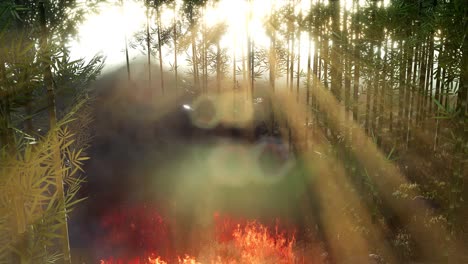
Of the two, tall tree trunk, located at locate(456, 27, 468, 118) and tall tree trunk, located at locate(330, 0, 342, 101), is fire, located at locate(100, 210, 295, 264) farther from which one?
tall tree trunk, located at locate(456, 27, 468, 118)

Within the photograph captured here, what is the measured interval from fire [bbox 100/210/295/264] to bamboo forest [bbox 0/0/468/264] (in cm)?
7

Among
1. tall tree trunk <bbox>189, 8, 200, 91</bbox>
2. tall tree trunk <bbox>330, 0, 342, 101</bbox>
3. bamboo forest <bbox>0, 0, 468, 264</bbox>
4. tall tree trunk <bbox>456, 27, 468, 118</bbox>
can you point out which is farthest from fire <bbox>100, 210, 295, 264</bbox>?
tall tree trunk <bbox>189, 8, 200, 91</bbox>

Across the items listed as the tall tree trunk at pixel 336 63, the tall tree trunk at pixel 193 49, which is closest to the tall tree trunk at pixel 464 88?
the tall tree trunk at pixel 336 63

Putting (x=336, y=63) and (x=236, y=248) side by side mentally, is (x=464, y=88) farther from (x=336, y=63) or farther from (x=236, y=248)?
(x=236, y=248)

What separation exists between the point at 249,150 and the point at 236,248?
10948mm

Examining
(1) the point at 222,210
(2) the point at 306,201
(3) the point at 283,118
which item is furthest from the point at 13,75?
(3) the point at 283,118

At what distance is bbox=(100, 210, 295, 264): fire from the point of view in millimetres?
9688

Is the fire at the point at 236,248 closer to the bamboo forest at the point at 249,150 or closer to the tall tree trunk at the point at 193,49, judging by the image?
the bamboo forest at the point at 249,150

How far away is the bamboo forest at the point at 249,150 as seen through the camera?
487 cm

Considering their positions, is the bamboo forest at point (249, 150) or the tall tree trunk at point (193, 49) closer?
the bamboo forest at point (249, 150)

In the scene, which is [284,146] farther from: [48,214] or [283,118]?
[48,214]

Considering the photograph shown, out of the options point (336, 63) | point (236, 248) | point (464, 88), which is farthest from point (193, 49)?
point (464, 88)

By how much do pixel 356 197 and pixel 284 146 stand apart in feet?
29.5

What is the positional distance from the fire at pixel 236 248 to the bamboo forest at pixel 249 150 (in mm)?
73
